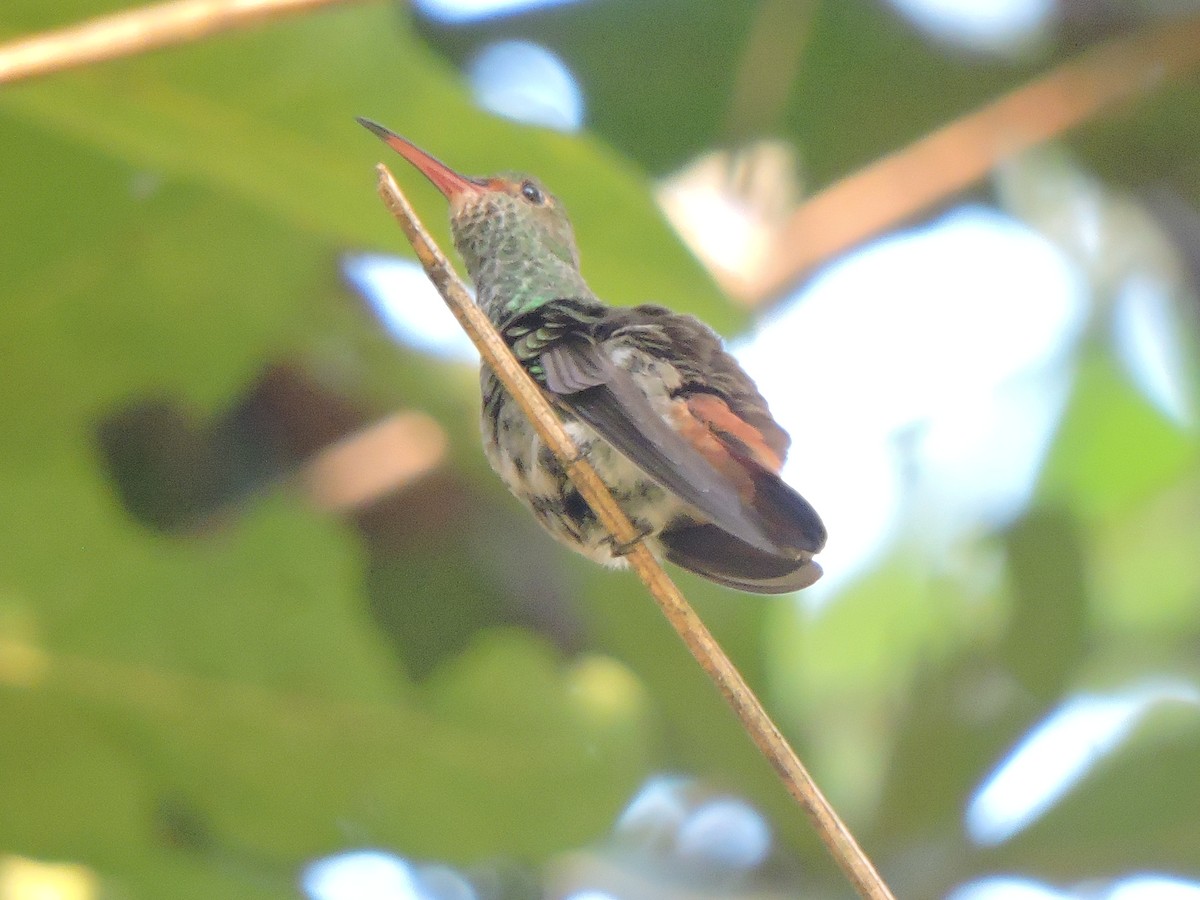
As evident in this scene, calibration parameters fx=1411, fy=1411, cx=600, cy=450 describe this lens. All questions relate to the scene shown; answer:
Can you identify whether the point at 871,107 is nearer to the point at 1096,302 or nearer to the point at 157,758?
the point at 1096,302

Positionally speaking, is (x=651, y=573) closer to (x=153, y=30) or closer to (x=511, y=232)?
(x=153, y=30)

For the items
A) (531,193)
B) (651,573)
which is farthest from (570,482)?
(531,193)

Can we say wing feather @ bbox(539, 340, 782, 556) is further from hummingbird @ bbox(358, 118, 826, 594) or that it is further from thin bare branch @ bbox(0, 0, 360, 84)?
thin bare branch @ bbox(0, 0, 360, 84)

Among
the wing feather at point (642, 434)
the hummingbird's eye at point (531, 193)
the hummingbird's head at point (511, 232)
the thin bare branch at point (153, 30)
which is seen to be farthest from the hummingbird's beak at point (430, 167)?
the wing feather at point (642, 434)

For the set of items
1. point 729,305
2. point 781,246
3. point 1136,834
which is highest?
point 781,246

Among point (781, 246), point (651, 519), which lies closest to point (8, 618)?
point (651, 519)
